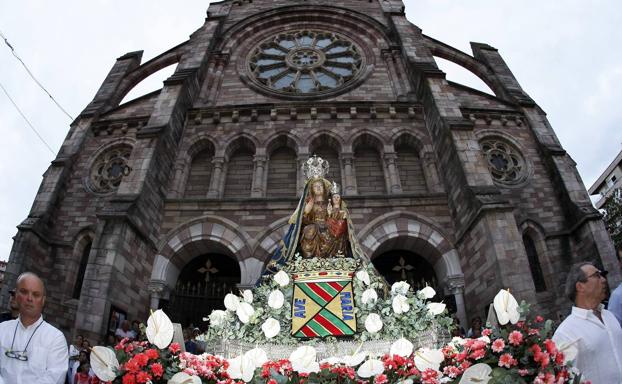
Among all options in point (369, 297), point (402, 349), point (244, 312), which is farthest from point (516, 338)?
point (244, 312)

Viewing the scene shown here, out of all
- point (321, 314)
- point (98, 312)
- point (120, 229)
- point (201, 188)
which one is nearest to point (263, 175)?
point (201, 188)

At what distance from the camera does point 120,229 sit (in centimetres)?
1008

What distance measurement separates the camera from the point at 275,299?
570 centimetres

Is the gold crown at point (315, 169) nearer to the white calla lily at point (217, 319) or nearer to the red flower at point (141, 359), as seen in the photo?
the white calla lily at point (217, 319)

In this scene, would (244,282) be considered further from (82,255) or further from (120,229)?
(82,255)

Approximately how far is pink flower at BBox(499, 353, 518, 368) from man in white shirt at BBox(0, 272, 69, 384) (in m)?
3.19

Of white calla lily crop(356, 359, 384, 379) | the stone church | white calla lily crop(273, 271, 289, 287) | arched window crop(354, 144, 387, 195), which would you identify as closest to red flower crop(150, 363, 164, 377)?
white calla lily crop(356, 359, 384, 379)

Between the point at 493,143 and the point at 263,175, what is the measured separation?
8.44m

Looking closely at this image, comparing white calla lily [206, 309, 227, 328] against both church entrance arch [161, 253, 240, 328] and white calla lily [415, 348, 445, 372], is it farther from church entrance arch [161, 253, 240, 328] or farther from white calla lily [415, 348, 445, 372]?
church entrance arch [161, 253, 240, 328]

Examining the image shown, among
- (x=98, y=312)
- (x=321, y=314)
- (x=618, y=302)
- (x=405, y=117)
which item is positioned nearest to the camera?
(x=618, y=302)

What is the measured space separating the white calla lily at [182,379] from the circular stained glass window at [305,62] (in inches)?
563

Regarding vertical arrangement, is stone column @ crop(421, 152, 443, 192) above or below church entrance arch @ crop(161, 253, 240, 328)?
above

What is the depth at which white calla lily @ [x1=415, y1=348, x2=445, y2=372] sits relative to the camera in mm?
3232

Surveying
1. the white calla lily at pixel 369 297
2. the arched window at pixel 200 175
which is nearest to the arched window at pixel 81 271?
the arched window at pixel 200 175
